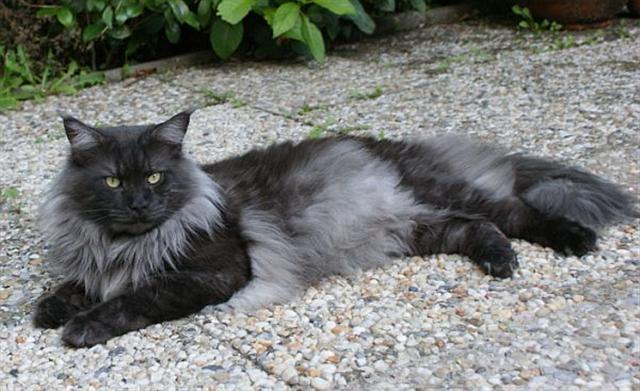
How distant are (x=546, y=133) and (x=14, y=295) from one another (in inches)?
118

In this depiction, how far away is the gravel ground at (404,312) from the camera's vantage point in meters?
2.59

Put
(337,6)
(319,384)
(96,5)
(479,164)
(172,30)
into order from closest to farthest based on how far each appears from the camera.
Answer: (319,384), (479,164), (337,6), (96,5), (172,30)

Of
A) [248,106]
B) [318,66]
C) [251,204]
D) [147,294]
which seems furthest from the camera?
[318,66]

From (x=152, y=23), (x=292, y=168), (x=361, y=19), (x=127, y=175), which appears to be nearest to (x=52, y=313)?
(x=127, y=175)

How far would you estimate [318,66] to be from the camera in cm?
716

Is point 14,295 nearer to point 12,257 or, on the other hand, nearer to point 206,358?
point 12,257

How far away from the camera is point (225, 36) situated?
6988 mm

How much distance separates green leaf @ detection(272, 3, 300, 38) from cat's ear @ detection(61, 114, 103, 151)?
141 inches

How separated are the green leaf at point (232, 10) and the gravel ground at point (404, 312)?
111 centimetres

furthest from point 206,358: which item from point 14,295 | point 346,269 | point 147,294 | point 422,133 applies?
point 422,133

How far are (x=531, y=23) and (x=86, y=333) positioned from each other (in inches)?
240

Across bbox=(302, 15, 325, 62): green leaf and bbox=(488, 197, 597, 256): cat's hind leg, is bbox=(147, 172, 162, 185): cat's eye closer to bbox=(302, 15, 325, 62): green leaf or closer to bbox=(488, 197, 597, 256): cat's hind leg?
bbox=(488, 197, 597, 256): cat's hind leg

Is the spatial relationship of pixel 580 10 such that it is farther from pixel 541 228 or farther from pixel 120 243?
pixel 120 243

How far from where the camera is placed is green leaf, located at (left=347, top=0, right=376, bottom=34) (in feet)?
23.9
